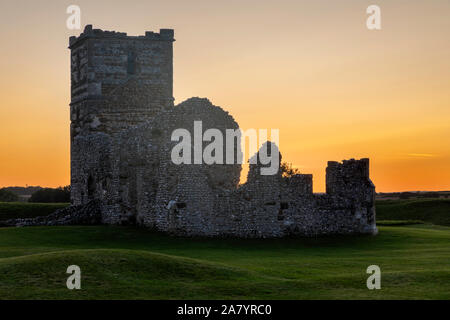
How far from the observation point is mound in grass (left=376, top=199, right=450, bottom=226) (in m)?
60.1

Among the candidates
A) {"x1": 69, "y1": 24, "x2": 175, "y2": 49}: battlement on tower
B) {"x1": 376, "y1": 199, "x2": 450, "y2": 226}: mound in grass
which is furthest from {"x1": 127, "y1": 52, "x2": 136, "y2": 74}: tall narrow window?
{"x1": 376, "y1": 199, "x2": 450, "y2": 226}: mound in grass

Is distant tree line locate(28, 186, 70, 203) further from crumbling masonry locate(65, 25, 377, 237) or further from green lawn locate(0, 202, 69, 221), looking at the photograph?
crumbling masonry locate(65, 25, 377, 237)

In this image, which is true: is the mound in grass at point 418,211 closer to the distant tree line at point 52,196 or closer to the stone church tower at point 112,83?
the stone church tower at point 112,83

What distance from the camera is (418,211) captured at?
62.7 m

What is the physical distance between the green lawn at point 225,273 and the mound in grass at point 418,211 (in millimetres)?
31832

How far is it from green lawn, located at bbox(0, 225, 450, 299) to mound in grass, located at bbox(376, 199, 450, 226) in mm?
31832

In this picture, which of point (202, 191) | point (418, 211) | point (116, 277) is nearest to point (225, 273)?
point (116, 277)

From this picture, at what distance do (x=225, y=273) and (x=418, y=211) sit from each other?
45706mm

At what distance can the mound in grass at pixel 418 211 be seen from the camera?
60.1 meters

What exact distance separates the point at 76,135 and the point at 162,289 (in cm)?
3333

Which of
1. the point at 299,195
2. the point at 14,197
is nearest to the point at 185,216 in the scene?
the point at 299,195

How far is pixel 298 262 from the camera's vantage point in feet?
81.7

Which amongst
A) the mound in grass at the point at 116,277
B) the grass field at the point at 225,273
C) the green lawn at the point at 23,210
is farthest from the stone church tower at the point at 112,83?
the mound in grass at the point at 116,277
